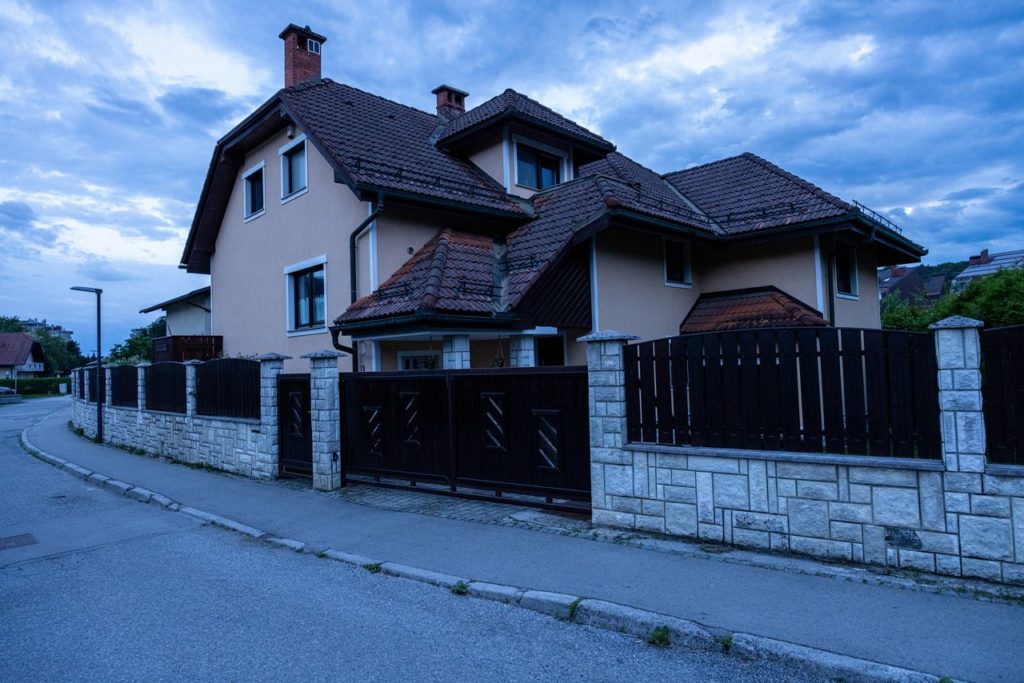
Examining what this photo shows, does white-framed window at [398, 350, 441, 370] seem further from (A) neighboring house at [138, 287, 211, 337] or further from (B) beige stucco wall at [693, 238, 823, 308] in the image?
(A) neighboring house at [138, 287, 211, 337]

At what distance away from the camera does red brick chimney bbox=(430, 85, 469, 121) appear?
18875mm

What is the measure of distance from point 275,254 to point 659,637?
44.5 feet

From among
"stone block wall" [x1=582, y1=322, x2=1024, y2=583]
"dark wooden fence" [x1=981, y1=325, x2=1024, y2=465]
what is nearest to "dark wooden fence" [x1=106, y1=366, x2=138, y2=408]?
"stone block wall" [x1=582, y1=322, x2=1024, y2=583]

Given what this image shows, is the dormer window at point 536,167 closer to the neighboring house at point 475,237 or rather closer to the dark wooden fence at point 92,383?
the neighboring house at point 475,237

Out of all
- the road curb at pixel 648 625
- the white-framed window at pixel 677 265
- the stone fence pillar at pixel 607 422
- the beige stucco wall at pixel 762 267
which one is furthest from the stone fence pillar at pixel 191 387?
the beige stucco wall at pixel 762 267

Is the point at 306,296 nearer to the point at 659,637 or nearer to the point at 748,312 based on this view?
the point at 748,312

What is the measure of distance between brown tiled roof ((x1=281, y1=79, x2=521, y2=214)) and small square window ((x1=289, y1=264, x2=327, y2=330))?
2.71 meters

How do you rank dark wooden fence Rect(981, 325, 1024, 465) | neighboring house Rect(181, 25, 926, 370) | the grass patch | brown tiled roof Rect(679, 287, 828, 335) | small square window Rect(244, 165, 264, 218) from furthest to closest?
small square window Rect(244, 165, 264, 218) → brown tiled roof Rect(679, 287, 828, 335) → neighboring house Rect(181, 25, 926, 370) → dark wooden fence Rect(981, 325, 1024, 465) → the grass patch

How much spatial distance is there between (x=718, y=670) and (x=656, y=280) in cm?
1108

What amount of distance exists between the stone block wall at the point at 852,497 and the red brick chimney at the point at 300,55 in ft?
47.8

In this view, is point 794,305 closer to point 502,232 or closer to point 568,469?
point 502,232

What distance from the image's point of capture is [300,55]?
56.1ft

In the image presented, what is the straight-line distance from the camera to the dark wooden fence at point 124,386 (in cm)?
1622

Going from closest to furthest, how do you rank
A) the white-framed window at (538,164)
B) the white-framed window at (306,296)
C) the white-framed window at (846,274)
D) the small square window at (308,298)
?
the white-framed window at (306,296) → the small square window at (308,298) → the white-framed window at (846,274) → the white-framed window at (538,164)
